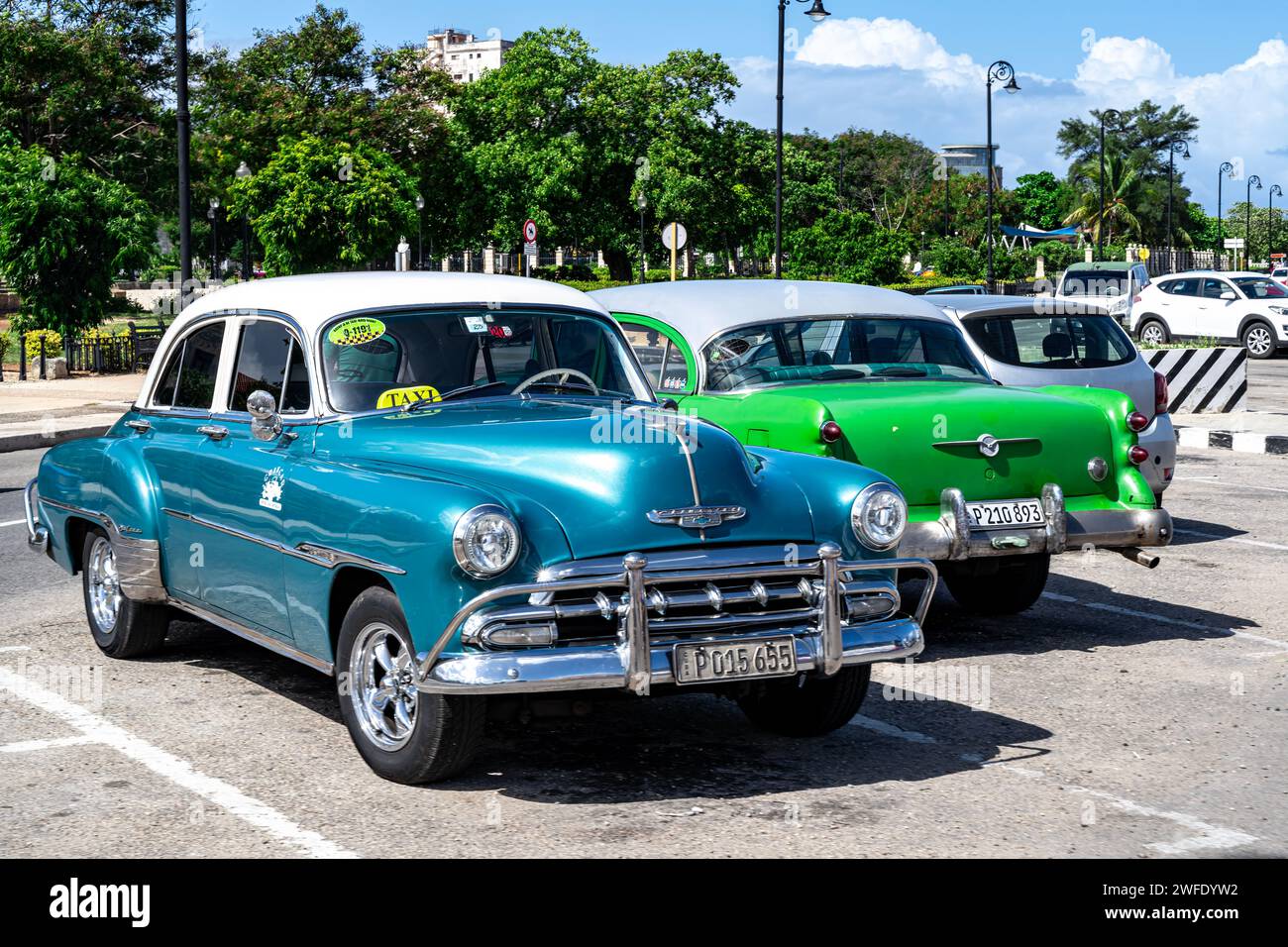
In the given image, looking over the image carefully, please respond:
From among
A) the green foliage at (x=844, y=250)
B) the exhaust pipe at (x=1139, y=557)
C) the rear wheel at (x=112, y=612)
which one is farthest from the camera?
the green foliage at (x=844, y=250)

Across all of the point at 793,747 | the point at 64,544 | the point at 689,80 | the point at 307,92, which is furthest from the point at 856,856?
the point at 689,80

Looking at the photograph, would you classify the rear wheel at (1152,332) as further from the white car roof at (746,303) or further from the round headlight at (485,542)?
the round headlight at (485,542)

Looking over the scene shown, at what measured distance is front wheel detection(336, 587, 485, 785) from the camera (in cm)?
551

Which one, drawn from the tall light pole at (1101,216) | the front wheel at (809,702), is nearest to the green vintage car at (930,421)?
the front wheel at (809,702)

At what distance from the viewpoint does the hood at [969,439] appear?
8.13 m

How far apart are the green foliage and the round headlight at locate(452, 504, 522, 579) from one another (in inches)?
2388

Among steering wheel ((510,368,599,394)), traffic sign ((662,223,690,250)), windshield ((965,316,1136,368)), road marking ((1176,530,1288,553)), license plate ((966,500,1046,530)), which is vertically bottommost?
road marking ((1176,530,1288,553))

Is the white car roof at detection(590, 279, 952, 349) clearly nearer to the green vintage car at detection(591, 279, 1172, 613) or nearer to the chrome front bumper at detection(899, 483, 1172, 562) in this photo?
the green vintage car at detection(591, 279, 1172, 613)

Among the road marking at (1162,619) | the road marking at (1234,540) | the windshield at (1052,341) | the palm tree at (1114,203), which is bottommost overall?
the road marking at (1162,619)

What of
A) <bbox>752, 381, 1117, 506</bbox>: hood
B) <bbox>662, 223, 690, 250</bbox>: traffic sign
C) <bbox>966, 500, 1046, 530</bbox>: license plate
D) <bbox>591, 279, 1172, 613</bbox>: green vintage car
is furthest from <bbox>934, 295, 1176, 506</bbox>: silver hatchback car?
<bbox>662, 223, 690, 250</bbox>: traffic sign

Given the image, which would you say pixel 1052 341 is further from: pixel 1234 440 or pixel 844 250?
pixel 844 250

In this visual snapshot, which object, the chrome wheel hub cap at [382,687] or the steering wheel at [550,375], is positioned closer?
the chrome wheel hub cap at [382,687]

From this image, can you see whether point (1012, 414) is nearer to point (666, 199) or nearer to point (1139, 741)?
point (1139, 741)

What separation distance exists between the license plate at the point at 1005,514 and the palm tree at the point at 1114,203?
4035 inches
